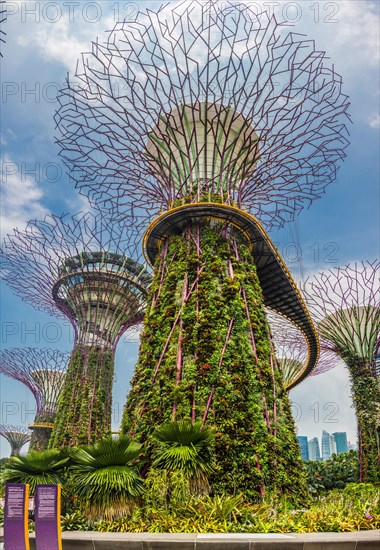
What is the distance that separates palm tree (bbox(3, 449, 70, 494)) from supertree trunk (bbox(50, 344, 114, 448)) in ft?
61.2

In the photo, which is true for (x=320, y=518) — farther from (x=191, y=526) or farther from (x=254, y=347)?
(x=254, y=347)

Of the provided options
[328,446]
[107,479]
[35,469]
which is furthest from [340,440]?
[107,479]

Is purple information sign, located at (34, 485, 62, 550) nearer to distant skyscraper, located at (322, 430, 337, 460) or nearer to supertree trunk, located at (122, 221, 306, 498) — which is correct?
supertree trunk, located at (122, 221, 306, 498)

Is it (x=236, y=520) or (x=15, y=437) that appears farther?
(x=15, y=437)

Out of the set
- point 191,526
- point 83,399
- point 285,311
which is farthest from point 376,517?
point 83,399

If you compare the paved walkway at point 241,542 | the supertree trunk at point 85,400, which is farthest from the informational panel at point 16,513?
the supertree trunk at point 85,400

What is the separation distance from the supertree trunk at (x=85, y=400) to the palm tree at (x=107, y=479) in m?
20.7

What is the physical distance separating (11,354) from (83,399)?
607 inches

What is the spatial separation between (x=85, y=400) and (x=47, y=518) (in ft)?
88.2

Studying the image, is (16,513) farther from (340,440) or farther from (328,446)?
(328,446)

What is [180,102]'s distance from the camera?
19.4 metres

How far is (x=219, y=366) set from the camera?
1566 centimetres

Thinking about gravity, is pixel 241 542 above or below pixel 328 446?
above

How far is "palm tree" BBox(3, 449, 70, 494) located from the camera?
504 inches
